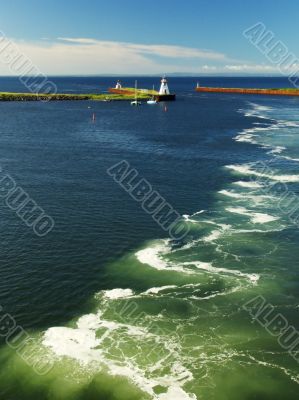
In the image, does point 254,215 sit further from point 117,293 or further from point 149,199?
point 117,293

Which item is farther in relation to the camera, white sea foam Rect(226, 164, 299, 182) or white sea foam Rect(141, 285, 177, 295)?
white sea foam Rect(226, 164, 299, 182)

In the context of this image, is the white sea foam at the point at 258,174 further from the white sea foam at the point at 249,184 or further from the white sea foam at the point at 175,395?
the white sea foam at the point at 175,395

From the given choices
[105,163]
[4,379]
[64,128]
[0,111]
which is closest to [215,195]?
[105,163]

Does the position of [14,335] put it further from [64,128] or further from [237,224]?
[64,128]

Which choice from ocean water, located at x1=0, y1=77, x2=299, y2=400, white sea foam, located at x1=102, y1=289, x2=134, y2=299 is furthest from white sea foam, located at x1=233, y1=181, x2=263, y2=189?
white sea foam, located at x1=102, y1=289, x2=134, y2=299

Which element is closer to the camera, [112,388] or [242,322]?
[112,388]

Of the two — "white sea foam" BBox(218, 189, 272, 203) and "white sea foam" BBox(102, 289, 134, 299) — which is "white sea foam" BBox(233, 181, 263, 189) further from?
"white sea foam" BBox(102, 289, 134, 299)
